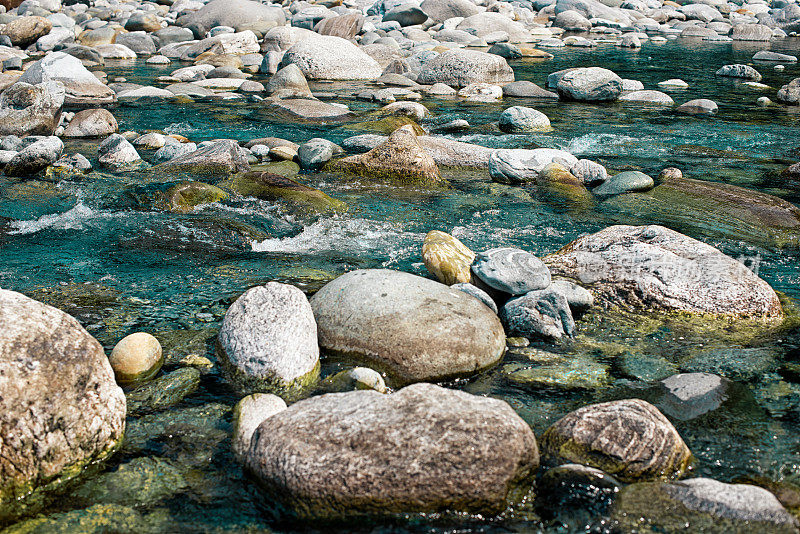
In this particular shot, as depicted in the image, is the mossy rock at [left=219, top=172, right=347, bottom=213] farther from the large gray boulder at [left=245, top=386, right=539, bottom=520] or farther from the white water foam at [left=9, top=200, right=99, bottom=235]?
the large gray boulder at [left=245, top=386, right=539, bottom=520]

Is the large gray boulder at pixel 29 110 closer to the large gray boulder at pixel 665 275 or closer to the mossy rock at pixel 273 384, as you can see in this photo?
the mossy rock at pixel 273 384

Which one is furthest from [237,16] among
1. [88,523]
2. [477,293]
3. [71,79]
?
[88,523]

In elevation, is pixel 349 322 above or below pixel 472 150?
above

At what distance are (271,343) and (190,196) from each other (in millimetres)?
4002

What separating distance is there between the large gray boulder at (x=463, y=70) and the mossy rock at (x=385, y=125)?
5679mm

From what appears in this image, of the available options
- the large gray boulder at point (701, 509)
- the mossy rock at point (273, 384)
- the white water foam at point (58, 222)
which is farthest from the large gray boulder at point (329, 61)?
the large gray boulder at point (701, 509)

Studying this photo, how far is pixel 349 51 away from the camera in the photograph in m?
19.6

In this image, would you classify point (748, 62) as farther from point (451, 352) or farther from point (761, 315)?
point (451, 352)

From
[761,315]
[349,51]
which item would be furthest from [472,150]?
[349,51]

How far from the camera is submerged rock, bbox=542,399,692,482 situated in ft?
11.3

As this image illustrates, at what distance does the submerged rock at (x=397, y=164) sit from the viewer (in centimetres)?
926

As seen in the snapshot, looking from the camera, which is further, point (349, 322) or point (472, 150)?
point (472, 150)

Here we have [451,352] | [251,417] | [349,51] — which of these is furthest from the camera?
[349,51]

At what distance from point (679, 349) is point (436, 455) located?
8.06ft
